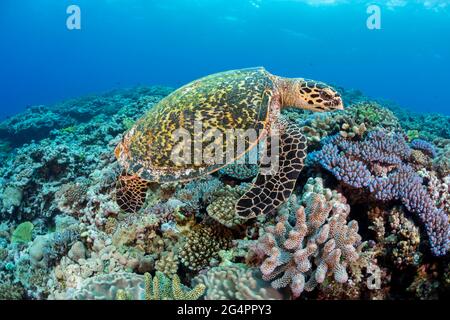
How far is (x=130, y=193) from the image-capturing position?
4.33m

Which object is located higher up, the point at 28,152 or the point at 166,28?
the point at 166,28

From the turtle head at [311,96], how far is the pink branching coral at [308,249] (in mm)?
1804

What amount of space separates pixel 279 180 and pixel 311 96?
1522 millimetres

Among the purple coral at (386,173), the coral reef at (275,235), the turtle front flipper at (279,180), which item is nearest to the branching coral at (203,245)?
the coral reef at (275,235)

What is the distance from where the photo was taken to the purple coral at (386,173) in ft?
9.65

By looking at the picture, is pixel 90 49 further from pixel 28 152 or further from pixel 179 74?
pixel 28 152

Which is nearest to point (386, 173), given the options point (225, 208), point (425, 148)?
point (425, 148)

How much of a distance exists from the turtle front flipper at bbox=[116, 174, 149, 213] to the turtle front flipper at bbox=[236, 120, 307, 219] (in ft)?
5.68

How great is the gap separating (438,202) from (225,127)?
Result: 2.58 meters

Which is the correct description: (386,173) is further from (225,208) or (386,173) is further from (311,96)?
(225,208)

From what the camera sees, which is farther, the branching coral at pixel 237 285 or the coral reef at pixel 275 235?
the coral reef at pixel 275 235

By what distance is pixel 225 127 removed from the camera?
138 inches

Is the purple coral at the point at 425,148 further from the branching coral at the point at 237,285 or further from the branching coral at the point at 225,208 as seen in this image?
the branching coral at the point at 237,285
